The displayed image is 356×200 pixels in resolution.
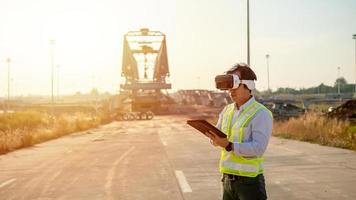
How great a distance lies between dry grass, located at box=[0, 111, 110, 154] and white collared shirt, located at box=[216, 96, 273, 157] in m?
15.6

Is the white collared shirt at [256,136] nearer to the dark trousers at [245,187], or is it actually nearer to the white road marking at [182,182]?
the dark trousers at [245,187]

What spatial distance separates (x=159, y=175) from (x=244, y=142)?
23.4 feet

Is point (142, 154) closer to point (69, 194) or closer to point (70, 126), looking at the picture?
point (69, 194)

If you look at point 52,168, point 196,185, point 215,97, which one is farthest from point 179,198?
point 215,97

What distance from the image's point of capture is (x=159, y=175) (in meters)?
10.6

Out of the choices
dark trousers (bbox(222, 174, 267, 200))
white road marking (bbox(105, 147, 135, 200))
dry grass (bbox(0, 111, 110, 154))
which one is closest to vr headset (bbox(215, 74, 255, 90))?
dark trousers (bbox(222, 174, 267, 200))

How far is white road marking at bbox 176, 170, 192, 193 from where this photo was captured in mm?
8746

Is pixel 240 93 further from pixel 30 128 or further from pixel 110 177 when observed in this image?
pixel 30 128

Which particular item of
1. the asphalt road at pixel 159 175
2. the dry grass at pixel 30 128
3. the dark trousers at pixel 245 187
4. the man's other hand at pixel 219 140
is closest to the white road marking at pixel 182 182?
the asphalt road at pixel 159 175

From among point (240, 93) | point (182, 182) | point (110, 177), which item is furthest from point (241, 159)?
point (110, 177)

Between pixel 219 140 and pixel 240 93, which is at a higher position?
pixel 240 93

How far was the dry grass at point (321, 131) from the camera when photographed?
17.6m

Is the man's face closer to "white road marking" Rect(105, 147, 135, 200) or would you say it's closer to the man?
the man

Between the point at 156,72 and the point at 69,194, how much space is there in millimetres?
75724
